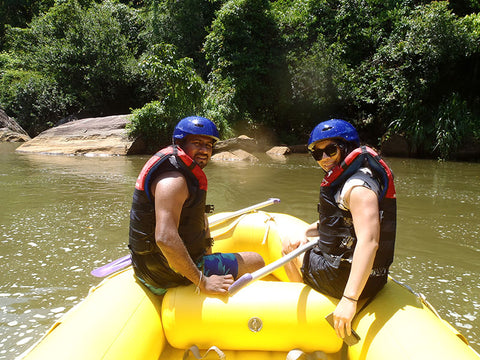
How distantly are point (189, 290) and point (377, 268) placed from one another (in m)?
1.00

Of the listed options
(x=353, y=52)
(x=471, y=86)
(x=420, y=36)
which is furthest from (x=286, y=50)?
(x=471, y=86)

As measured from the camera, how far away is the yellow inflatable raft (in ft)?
5.27

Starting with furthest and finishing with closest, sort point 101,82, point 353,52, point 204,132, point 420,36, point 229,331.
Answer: point 101,82 → point 353,52 → point 420,36 → point 204,132 → point 229,331

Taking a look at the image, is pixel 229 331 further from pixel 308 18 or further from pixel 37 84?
pixel 37 84

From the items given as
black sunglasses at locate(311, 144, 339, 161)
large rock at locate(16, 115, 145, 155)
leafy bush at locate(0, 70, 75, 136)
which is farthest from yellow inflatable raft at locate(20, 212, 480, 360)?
leafy bush at locate(0, 70, 75, 136)

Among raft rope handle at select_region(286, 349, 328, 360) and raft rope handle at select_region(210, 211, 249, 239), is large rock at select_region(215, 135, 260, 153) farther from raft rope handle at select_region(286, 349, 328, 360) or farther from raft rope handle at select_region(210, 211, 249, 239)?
raft rope handle at select_region(286, 349, 328, 360)

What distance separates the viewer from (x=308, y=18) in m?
15.2

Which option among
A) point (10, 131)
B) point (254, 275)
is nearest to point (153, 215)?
point (254, 275)

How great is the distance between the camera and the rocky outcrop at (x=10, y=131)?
19250 millimetres

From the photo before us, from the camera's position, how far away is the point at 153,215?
6.34 feet

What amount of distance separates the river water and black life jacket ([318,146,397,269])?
1.36 m

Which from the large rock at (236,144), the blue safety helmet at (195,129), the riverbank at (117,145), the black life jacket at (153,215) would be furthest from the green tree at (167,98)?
the black life jacket at (153,215)

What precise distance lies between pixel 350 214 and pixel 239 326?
81 cm

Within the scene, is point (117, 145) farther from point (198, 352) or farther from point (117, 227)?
point (198, 352)
